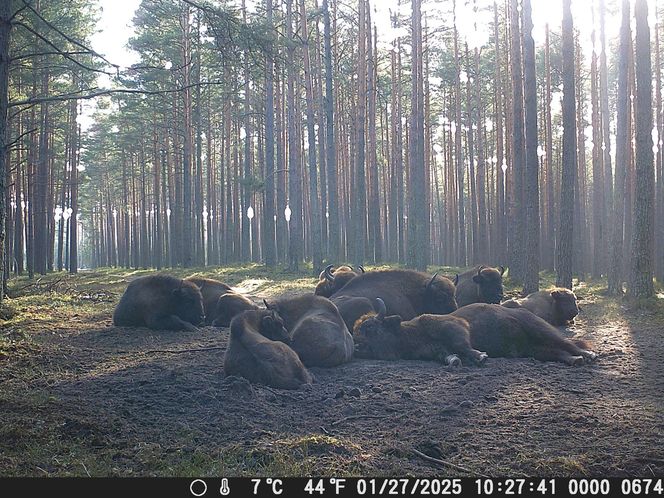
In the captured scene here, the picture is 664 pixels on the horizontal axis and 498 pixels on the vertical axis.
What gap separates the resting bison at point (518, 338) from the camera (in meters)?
8.77

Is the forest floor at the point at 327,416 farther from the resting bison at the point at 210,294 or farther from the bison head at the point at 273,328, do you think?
the resting bison at the point at 210,294

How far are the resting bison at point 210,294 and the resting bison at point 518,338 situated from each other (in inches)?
235

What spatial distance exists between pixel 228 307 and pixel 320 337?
435cm

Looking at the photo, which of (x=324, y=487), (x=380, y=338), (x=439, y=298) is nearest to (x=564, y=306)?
(x=439, y=298)

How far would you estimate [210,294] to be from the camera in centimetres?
1366

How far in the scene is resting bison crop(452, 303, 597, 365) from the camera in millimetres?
8766

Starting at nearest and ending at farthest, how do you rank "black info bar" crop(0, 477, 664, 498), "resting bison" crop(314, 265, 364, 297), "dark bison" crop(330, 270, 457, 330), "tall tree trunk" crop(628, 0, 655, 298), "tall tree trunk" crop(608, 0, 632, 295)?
"black info bar" crop(0, 477, 664, 498) < "dark bison" crop(330, 270, 457, 330) < "resting bison" crop(314, 265, 364, 297) < "tall tree trunk" crop(628, 0, 655, 298) < "tall tree trunk" crop(608, 0, 632, 295)

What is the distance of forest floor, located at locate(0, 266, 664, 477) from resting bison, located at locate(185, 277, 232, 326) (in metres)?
3.38

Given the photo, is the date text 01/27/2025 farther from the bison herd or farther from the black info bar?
the bison herd

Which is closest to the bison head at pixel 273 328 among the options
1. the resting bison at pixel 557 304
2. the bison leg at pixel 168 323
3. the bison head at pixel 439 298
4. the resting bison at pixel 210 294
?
the bison head at pixel 439 298

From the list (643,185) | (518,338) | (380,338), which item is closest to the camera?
(518,338)

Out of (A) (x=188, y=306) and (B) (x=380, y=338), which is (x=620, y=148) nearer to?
(B) (x=380, y=338)

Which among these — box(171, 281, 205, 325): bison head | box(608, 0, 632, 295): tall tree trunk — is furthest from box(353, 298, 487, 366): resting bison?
box(608, 0, 632, 295): tall tree trunk

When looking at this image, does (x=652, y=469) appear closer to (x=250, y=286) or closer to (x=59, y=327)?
(x=59, y=327)
